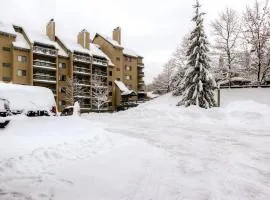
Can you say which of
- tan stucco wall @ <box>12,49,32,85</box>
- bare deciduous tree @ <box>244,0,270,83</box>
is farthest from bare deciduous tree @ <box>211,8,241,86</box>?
tan stucco wall @ <box>12,49,32,85</box>

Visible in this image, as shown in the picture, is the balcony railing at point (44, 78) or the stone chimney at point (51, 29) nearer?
the balcony railing at point (44, 78)

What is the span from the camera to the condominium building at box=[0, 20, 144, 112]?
145ft

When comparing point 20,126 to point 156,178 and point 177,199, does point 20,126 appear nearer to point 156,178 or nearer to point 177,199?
point 156,178

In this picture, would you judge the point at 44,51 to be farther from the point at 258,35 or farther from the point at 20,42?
the point at 258,35

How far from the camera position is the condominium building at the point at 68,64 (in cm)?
4412

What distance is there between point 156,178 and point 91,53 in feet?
166

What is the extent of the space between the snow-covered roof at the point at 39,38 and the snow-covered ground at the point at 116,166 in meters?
40.1

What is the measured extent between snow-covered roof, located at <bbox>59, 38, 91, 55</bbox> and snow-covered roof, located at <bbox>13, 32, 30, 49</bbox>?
7.36m

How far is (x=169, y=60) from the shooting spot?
7306cm

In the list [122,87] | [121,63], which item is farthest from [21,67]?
[121,63]

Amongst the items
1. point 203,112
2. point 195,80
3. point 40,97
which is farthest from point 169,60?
point 40,97

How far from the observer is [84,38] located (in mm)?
55188

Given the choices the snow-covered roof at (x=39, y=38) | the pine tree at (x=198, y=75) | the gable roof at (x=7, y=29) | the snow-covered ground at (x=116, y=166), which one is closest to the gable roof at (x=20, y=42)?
the snow-covered roof at (x=39, y=38)

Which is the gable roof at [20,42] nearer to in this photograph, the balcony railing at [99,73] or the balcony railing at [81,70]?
the balcony railing at [81,70]
